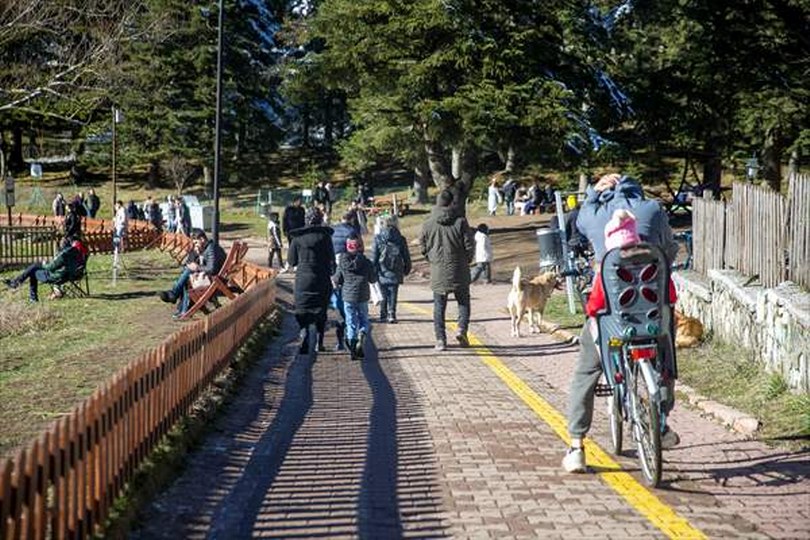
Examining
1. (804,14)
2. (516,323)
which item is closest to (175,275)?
(516,323)

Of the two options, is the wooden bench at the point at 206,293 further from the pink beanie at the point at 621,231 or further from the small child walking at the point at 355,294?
the pink beanie at the point at 621,231

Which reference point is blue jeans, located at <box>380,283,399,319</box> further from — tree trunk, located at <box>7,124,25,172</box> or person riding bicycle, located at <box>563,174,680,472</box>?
tree trunk, located at <box>7,124,25,172</box>

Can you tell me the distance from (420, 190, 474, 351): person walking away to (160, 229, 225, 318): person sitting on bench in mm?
5238

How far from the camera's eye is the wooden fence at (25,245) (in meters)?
29.2

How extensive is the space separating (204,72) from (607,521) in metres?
55.3

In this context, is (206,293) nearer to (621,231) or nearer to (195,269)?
(195,269)

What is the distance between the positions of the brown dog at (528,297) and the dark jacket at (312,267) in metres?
2.79

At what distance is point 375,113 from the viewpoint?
33344 millimetres

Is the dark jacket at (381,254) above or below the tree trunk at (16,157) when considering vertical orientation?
below

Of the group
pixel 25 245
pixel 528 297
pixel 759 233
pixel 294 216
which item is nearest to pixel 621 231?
pixel 759 233

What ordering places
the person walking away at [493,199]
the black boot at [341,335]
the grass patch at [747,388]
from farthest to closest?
the person walking away at [493,199] → the black boot at [341,335] → the grass patch at [747,388]

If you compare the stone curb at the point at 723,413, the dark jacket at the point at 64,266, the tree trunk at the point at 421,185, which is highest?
the tree trunk at the point at 421,185

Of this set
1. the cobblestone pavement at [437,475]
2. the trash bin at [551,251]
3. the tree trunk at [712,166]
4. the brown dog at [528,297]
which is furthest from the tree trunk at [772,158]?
the cobblestone pavement at [437,475]

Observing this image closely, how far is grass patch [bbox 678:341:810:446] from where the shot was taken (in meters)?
8.45
